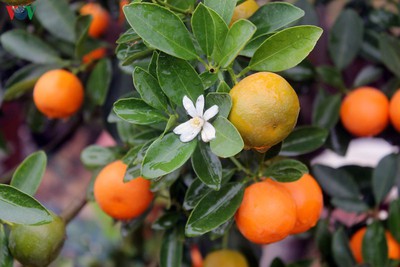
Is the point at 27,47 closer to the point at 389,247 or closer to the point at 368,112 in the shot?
the point at 368,112

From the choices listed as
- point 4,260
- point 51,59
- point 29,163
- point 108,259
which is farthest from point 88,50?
point 108,259

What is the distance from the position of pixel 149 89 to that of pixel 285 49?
0.14 meters

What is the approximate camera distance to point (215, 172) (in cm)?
60

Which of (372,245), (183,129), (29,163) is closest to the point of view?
(183,129)

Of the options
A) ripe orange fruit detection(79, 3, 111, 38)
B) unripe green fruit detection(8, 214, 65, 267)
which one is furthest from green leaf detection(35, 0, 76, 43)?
unripe green fruit detection(8, 214, 65, 267)

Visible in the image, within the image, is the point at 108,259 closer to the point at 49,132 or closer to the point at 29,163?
the point at 49,132

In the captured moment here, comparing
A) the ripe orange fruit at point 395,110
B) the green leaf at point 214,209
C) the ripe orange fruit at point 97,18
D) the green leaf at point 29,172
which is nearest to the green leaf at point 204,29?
the green leaf at point 214,209

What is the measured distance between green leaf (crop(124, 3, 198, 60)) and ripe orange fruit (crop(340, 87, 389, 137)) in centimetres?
38

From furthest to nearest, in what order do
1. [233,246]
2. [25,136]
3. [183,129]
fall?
[25,136] < [233,246] < [183,129]

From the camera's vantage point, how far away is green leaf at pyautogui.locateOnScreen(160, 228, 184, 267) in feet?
2.46

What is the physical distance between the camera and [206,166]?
60 centimetres

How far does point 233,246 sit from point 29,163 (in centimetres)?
39

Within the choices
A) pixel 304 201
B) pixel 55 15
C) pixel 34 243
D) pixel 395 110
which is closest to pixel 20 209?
pixel 34 243

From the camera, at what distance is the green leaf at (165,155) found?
0.54 m
